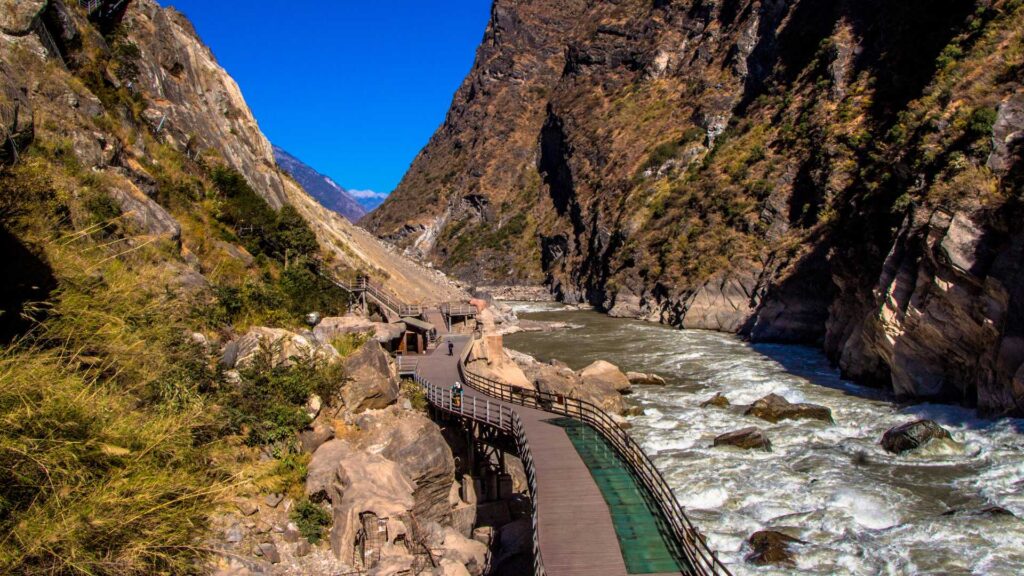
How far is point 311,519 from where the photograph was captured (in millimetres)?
11930

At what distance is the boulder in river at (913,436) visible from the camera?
1995 cm

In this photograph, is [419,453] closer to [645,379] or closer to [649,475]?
[649,475]

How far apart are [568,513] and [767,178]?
2311 inches

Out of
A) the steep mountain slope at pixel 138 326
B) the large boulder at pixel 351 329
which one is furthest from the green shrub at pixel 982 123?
the steep mountain slope at pixel 138 326

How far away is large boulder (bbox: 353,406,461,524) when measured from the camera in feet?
47.8

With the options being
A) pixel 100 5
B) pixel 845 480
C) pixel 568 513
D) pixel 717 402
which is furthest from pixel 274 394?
pixel 100 5

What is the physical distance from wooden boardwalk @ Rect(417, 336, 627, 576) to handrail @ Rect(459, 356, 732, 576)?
1.04 metres

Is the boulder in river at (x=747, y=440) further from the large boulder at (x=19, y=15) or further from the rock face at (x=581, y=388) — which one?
the large boulder at (x=19, y=15)

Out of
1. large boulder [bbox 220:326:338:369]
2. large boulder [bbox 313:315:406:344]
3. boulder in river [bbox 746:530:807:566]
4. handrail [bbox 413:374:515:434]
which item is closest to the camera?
boulder in river [bbox 746:530:807:566]

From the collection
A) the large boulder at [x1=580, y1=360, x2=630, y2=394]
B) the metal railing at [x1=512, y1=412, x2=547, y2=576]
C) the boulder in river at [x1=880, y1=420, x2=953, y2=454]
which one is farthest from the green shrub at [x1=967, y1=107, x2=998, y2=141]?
the metal railing at [x1=512, y1=412, x2=547, y2=576]

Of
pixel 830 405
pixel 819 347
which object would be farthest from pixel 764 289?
pixel 830 405

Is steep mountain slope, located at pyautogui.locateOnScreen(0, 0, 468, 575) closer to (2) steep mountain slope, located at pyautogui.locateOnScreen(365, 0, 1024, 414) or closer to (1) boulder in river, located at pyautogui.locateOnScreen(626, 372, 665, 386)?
(1) boulder in river, located at pyautogui.locateOnScreen(626, 372, 665, 386)

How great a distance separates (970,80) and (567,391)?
30028 millimetres

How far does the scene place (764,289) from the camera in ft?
168
